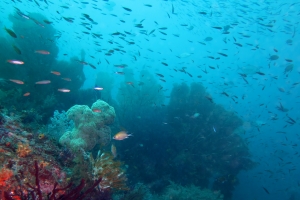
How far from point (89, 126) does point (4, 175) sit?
187 inches

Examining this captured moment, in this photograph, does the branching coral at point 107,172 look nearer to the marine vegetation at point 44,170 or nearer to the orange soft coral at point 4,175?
the marine vegetation at point 44,170

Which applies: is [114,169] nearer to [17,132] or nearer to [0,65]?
[17,132]

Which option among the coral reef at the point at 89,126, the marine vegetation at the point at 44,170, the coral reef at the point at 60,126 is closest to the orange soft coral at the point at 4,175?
the marine vegetation at the point at 44,170

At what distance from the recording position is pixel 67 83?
1366 cm

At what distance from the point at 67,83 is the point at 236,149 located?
547 inches

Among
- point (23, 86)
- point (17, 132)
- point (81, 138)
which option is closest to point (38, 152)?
point (17, 132)

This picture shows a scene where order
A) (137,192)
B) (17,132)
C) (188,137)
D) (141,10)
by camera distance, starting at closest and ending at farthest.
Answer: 1. (17,132)
2. (137,192)
3. (188,137)
4. (141,10)

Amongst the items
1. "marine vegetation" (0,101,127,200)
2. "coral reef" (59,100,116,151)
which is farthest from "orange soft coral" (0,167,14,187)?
"coral reef" (59,100,116,151)

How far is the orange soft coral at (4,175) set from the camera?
2405 mm

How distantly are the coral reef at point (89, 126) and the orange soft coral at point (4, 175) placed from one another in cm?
431

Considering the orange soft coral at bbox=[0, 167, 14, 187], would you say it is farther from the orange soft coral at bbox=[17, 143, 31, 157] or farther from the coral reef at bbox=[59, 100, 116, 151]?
the coral reef at bbox=[59, 100, 116, 151]

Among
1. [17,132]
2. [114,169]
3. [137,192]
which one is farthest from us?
[137,192]

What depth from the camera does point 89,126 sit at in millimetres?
7176

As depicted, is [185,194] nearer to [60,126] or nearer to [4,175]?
[60,126]
